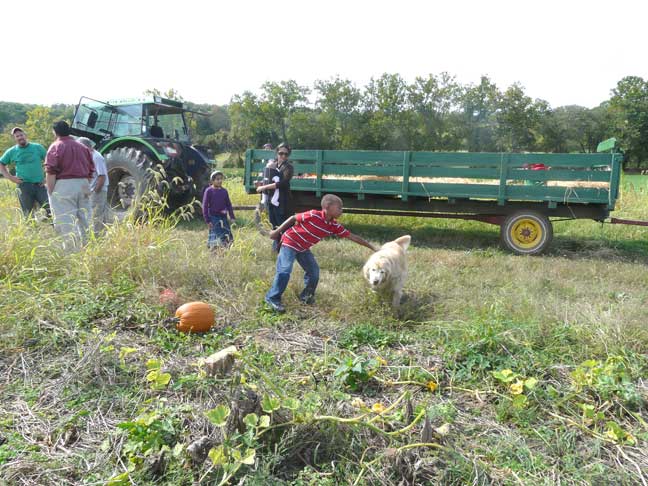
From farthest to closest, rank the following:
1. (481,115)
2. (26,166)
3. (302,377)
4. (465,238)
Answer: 1. (481,115)
2. (465,238)
3. (26,166)
4. (302,377)

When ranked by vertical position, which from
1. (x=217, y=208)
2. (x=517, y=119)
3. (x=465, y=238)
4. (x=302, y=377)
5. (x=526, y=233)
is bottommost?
(x=302, y=377)

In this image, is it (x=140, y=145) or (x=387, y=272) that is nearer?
(x=387, y=272)

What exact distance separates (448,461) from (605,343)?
176 centimetres

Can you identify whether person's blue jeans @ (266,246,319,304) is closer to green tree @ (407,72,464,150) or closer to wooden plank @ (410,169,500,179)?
wooden plank @ (410,169,500,179)

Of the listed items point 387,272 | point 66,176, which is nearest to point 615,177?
point 387,272

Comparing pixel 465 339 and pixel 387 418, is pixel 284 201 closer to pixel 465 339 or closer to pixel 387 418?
pixel 465 339

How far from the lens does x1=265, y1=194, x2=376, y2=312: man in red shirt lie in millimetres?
4332

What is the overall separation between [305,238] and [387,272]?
91 centimetres

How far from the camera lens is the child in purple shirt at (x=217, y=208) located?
625cm

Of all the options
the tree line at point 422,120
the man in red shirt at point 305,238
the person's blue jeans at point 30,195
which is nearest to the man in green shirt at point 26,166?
the person's blue jeans at point 30,195

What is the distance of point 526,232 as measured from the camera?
7.17 m

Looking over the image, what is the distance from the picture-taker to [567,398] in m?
2.68

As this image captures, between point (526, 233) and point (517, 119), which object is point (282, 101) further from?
point (526, 233)

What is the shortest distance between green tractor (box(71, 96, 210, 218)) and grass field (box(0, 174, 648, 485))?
3.60m
